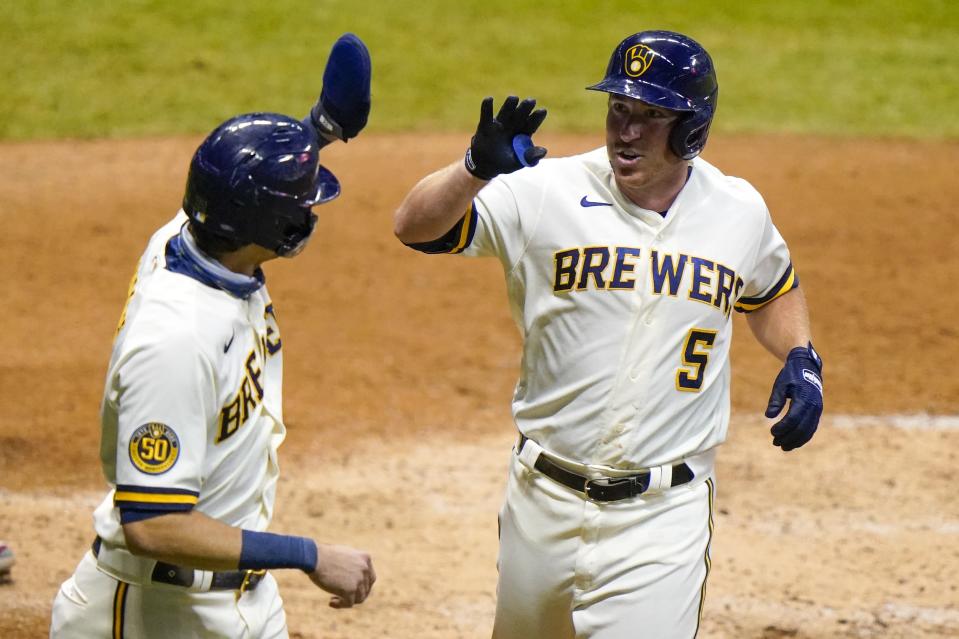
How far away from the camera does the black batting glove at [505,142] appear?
135 inches

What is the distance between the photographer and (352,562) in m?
2.99

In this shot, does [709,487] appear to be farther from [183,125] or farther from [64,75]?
[64,75]

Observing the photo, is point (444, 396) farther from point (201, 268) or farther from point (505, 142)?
point (201, 268)

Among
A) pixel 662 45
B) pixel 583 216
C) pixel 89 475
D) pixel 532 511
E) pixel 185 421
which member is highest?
pixel 662 45

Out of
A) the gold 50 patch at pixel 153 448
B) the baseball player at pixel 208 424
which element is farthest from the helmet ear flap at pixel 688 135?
the gold 50 patch at pixel 153 448

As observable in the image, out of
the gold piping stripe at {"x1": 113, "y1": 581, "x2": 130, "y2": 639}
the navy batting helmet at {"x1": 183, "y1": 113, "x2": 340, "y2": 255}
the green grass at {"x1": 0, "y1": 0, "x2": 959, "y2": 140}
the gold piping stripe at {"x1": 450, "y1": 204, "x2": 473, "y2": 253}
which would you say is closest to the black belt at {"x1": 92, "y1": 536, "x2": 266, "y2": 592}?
the gold piping stripe at {"x1": 113, "y1": 581, "x2": 130, "y2": 639}

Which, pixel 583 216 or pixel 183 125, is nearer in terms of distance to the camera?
pixel 583 216

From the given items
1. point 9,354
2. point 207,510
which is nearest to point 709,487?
point 207,510

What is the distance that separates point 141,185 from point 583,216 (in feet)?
22.7

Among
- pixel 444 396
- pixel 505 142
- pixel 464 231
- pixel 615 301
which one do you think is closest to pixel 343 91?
pixel 464 231

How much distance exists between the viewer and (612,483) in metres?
3.74

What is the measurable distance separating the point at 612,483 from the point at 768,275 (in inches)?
34.3

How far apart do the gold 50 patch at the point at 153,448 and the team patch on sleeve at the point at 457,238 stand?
3.70 ft

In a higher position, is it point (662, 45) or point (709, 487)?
point (662, 45)
